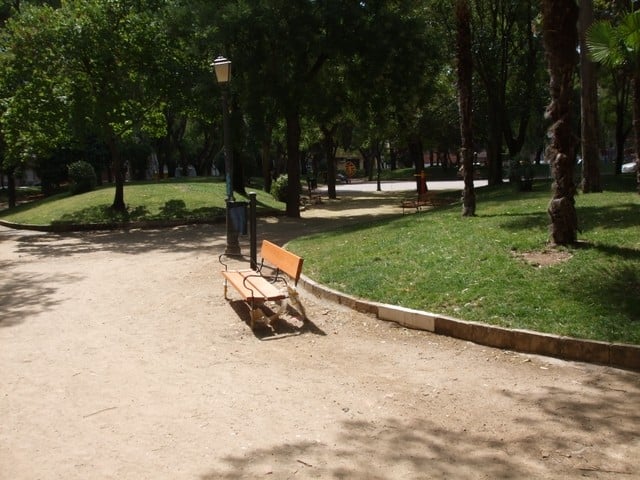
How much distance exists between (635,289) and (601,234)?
93.2 inches

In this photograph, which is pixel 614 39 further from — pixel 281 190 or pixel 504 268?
pixel 281 190

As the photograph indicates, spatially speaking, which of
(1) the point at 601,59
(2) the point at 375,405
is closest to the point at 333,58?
(1) the point at 601,59

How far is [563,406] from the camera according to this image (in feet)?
15.4

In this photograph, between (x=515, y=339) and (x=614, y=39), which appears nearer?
(x=515, y=339)

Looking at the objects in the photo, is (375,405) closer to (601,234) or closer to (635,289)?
(635,289)

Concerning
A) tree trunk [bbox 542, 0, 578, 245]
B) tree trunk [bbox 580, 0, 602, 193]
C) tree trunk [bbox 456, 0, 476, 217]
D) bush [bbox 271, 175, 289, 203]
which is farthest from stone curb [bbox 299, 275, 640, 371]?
bush [bbox 271, 175, 289, 203]

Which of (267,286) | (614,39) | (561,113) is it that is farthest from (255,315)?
(614,39)

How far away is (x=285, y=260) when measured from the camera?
8000 millimetres

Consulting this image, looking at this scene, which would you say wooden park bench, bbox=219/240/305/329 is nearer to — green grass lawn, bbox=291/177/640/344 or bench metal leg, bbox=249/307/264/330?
bench metal leg, bbox=249/307/264/330

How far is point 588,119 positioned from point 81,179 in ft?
67.6

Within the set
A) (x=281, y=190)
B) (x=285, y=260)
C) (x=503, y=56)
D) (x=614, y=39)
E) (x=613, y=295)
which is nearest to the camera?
(x=613, y=295)

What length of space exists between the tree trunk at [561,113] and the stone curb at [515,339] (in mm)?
2510

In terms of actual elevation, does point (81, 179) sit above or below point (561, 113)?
below

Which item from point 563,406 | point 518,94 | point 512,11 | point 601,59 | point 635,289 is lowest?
point 563,406
